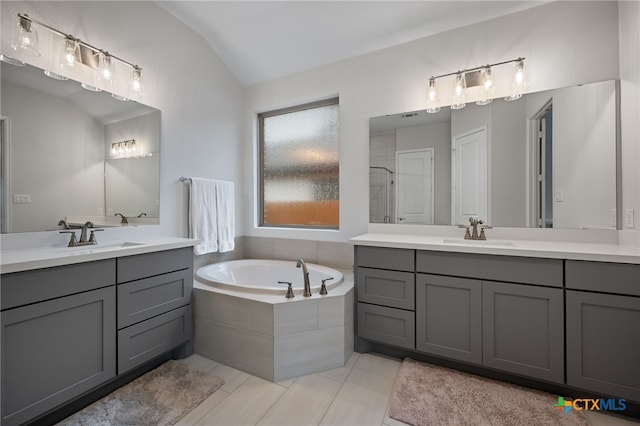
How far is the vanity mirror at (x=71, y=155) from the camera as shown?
1501 mm

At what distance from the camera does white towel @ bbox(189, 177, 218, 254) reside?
2.42 metres

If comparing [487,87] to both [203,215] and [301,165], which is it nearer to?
[301,165]

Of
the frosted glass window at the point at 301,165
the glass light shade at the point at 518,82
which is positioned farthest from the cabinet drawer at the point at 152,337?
the glass light shade at the point at 518,82

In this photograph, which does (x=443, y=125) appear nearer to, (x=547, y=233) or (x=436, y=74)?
(x=436, y=74)

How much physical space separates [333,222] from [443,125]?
1319mm

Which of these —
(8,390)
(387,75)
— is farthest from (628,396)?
(8,390)

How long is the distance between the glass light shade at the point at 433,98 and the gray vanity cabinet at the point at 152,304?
219 centimetres

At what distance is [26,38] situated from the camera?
4.99 feet

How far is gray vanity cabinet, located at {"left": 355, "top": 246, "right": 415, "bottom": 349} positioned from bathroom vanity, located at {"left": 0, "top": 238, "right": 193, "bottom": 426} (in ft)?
4.21

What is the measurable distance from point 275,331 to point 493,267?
1375 millimetres

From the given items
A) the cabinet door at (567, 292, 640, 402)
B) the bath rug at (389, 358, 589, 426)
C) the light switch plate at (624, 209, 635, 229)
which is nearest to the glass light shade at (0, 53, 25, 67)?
the bath rug at (389, 358, 589, 426)

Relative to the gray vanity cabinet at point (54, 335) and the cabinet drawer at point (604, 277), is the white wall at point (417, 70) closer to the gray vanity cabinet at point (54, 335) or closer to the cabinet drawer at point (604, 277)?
the cabinet drawer at point (604, 277)

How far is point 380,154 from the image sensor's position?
243 centimetres

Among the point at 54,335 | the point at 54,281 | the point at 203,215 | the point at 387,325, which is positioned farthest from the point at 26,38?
the point at 387,325
